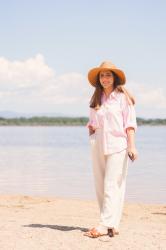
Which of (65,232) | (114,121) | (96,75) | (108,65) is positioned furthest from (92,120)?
(65,232)

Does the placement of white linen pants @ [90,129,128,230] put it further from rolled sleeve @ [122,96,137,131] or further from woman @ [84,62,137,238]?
rolled sleeve @ [122,96,137,131]

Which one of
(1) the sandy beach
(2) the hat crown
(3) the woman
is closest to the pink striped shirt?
(3) the woman

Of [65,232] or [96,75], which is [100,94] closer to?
[96,75]

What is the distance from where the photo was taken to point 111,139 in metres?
6.14

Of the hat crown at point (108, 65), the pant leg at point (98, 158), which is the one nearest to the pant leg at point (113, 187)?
the pant leg at point (98, 158)

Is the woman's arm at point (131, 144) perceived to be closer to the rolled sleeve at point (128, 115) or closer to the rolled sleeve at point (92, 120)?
the rolled sleeve at point (128, 115)

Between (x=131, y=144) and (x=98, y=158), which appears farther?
(x=98, y=158)

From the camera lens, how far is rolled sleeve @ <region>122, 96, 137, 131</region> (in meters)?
6.18

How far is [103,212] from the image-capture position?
6.28 m

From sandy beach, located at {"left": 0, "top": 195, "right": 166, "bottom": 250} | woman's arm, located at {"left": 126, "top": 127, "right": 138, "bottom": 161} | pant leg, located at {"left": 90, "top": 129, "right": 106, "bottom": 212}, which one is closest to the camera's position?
sandy beach, located at {"left": 0, "top": 195, "right": 166, "bottom": 250}

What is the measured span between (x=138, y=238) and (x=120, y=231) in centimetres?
42

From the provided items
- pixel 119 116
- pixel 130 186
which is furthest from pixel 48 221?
pixel 130 186

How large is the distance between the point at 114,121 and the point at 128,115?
Answer: 18 centimetres

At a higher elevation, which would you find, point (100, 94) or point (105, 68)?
point (105, 68)
